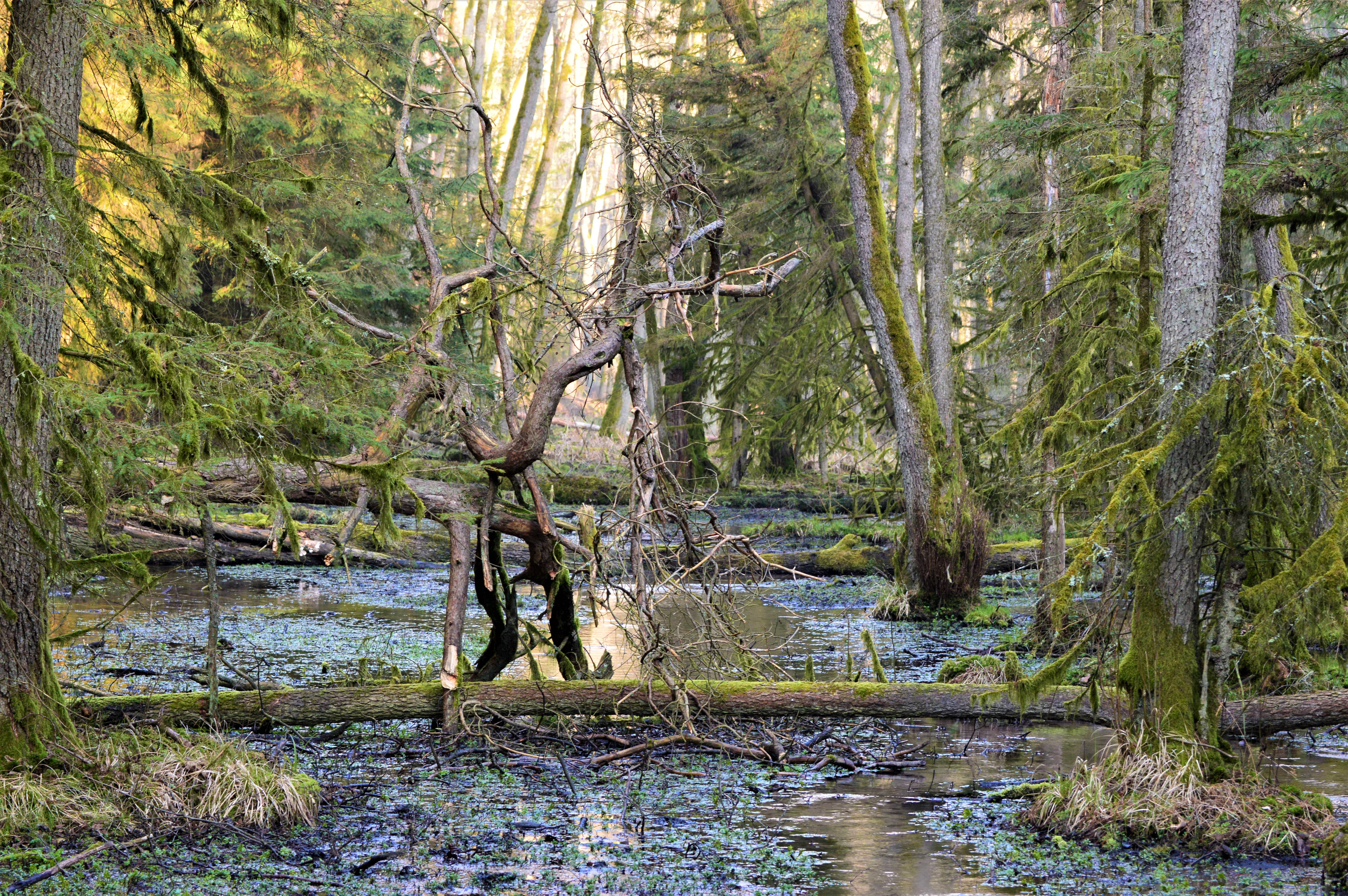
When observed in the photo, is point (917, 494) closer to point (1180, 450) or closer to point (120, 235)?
point (1180, 450)

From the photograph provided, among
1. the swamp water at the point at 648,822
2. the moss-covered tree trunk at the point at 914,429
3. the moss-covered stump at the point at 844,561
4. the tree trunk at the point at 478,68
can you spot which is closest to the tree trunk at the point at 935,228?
the moss-covered tree trunk at the point at 914,429

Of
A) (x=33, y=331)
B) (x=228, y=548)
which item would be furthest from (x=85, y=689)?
(x=228, y=548)

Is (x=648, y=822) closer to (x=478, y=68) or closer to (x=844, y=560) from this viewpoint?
(x=844, y=560)

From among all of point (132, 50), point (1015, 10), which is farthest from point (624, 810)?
point (1015, 10)

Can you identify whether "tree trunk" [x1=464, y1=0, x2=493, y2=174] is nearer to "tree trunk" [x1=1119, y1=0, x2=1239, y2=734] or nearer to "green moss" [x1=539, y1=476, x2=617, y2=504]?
"green moss" [x1=539, y1=476, x2=617, y2=504]

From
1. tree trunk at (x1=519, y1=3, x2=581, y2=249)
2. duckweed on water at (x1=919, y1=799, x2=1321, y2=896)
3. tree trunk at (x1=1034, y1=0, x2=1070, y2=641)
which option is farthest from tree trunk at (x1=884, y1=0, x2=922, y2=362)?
tree trunk at (x1=519, y1=3, x2=581, y2=249)

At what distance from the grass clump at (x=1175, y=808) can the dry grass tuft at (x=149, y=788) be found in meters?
4.14

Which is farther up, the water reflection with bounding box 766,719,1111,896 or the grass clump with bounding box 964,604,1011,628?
the grass clump with bounding box 964,604,1011,628

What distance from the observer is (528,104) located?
25.3m

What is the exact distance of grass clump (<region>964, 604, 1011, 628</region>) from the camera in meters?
13.4

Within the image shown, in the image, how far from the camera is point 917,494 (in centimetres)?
1379

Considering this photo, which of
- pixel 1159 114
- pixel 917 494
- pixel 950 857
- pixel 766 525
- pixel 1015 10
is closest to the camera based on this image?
pixel 950 857

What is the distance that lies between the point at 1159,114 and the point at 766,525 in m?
6.22

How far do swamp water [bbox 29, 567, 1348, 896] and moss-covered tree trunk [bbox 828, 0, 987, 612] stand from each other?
3392 mm
